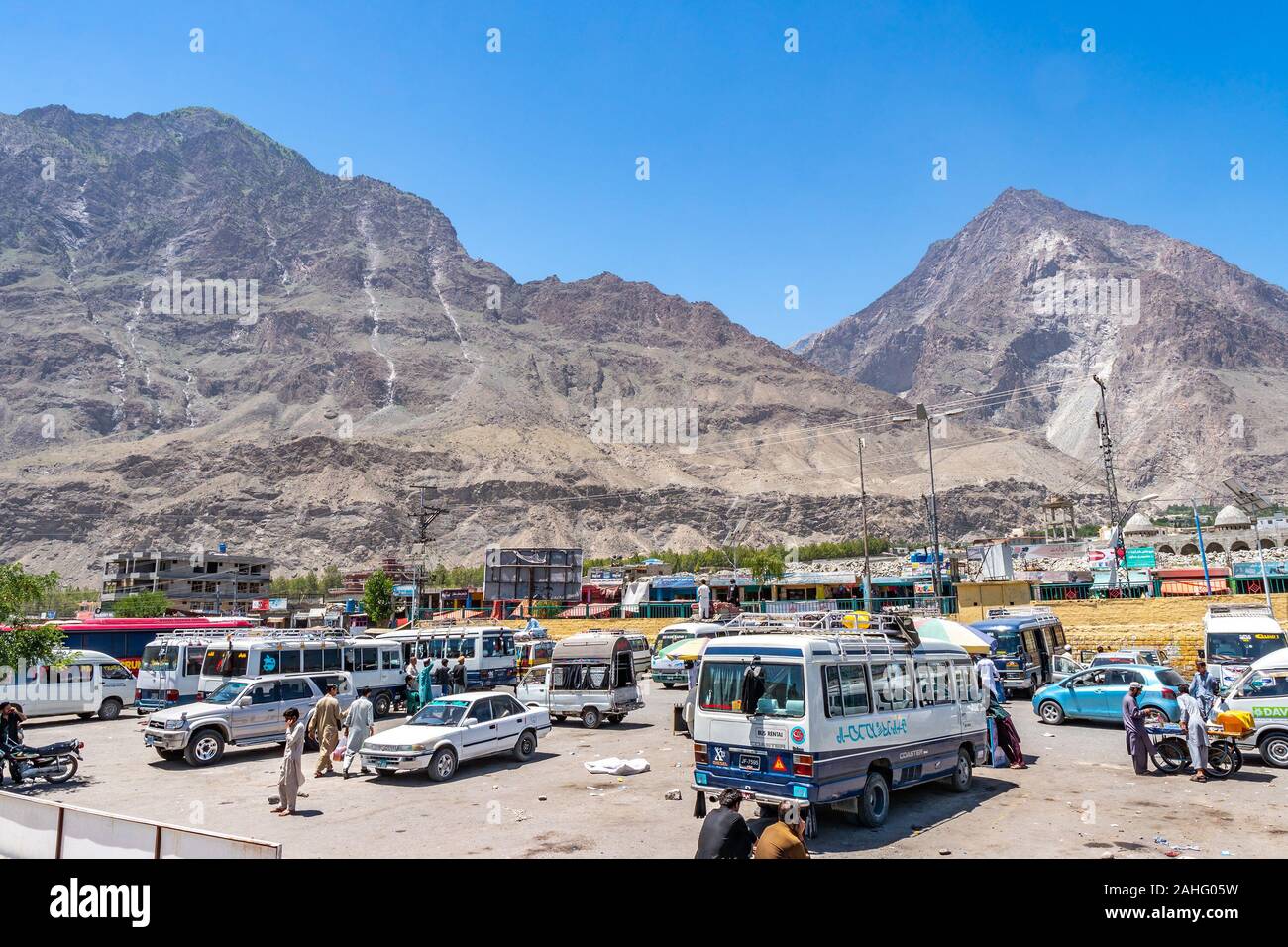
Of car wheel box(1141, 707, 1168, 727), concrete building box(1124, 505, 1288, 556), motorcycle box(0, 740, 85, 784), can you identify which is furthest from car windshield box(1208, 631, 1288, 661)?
concrete building box(1124, 505, 1288, 556)

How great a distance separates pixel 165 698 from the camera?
22.6m

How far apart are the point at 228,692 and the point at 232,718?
47.7 inches

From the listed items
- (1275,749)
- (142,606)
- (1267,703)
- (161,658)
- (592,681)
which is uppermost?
(161,658)

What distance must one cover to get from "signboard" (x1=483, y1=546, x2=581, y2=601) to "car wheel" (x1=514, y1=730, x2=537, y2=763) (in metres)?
51.2

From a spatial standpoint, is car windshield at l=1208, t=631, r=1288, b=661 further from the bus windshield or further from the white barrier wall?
the white barrier wall

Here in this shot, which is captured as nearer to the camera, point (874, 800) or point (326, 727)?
point (874, 800)

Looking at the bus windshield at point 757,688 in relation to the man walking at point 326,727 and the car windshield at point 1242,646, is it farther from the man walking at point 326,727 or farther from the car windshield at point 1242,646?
the car windshield at point 1242,646

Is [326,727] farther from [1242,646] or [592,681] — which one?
[1242,646]

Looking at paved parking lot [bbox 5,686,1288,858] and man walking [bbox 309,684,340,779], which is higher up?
man walking [bbox 309,684,340,779]

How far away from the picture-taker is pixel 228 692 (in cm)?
1850

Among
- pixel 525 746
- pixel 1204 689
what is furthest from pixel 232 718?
pixel 1204 689

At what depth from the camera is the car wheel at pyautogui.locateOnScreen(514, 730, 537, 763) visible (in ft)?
56.1
